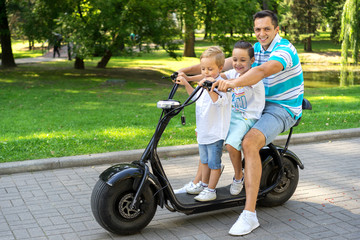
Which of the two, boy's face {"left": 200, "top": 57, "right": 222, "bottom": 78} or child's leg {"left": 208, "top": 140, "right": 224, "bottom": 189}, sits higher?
boy's face {"left": 200, "top": 57, "right": 222, "bottom": 78}

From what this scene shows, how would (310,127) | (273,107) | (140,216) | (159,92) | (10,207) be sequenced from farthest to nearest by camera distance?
(159,92)
(310,127)
(10,207)
(273,107)
(140,216)

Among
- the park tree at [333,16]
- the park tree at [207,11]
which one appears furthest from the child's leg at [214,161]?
the park tree at [333,16]

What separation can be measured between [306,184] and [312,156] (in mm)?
1257

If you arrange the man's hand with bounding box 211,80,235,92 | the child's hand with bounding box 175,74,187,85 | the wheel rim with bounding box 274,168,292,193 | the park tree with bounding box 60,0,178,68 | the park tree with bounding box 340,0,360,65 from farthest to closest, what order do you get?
the park tree with bounding box 340,0,360,65, the park tree with bounding box 60,0,178,68, the wheel rim with bounding box 274,168,292,193, the child's hand with bounding box 175,74,187,85, the man's hand with bounding box 211,80,235,92

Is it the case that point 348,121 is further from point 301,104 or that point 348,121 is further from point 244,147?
point 244,147

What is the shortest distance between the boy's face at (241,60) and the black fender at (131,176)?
1217mm

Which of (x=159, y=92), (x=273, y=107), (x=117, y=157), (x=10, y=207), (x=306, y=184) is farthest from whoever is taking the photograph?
(x=159, y=92)


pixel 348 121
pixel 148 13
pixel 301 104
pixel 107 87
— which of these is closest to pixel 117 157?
pixel 301 104

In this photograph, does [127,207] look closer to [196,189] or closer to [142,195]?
[142,195]

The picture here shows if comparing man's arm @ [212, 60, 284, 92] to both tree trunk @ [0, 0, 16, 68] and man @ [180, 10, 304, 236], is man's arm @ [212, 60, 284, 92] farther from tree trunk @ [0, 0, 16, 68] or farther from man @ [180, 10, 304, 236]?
tree trunk @ [0, 0, 16, 68]

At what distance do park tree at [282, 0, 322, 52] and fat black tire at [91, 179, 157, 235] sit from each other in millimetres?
37004

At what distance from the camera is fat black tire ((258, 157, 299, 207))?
15.1 ft

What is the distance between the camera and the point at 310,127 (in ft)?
26.2

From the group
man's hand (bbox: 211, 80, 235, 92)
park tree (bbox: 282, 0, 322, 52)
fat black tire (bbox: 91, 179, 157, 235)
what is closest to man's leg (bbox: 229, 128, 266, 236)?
man's hand (bbox: 211, 80, 235, 92)
